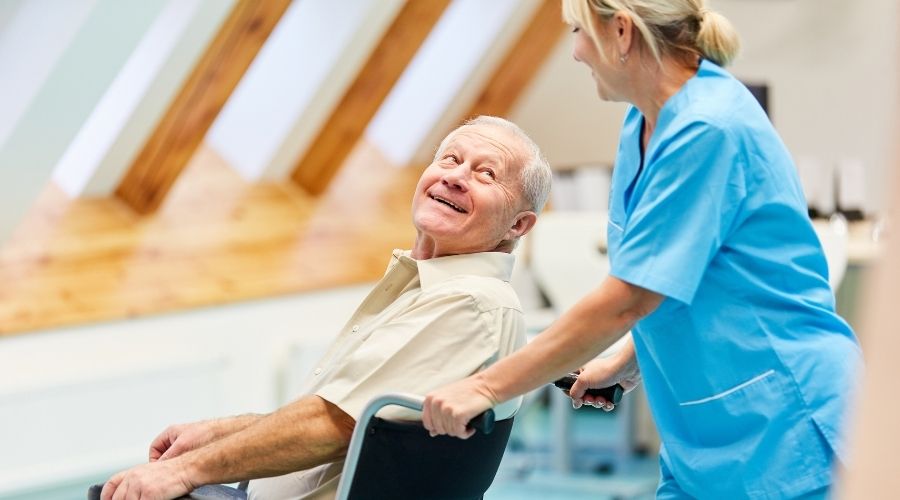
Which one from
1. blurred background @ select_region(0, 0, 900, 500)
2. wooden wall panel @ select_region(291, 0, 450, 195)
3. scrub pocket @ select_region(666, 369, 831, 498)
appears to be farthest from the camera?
wooden wall panel @ select_region(291, 0, 450, 195)

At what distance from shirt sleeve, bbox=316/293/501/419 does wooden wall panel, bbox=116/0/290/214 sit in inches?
76.3

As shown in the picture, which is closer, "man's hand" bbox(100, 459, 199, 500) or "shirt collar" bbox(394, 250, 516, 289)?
"man's hand" bbox(100, 459, 199, 500)

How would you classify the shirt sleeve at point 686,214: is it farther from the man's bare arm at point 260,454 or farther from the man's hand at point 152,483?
the man's hand at point 152,483

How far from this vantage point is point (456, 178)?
1.85m

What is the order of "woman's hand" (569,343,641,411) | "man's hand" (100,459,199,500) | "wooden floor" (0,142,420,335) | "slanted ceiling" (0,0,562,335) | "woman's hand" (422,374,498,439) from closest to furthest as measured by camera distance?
"woman's hand" (422,374,498,439), "man's hand" (100,459,199,500), "woman's hand" (569,343,641,411), "slanted ceiling" (0,0,562,335), "wooden floor" (0,142,420,335)

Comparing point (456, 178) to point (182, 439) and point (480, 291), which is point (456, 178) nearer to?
point (480, 291)

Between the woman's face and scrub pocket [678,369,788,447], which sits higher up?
the woman's face

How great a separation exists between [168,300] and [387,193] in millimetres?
1196

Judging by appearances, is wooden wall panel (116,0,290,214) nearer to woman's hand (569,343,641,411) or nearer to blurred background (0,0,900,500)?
Answer: blurred background (0,0,900,500)

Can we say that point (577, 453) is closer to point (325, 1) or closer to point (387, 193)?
point (387, 193)

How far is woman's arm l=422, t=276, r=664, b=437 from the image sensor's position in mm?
1417

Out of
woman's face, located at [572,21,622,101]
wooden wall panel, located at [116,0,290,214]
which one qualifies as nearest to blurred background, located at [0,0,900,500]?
wooden wall panel, located at [116,0,290,214]

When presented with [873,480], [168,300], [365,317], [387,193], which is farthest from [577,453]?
[873,480]

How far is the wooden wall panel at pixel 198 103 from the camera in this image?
11.4 feet
